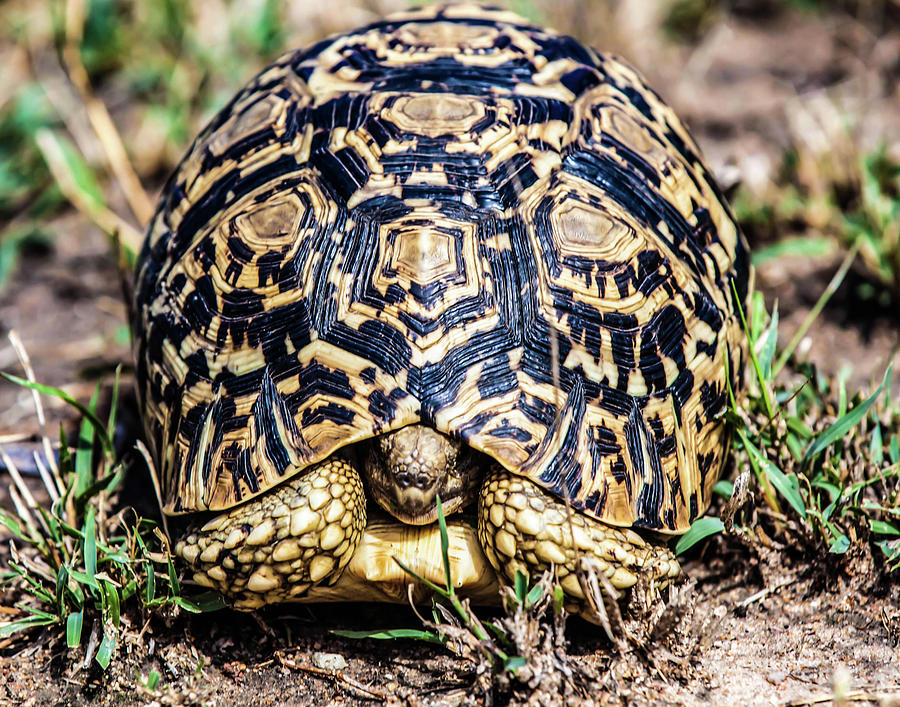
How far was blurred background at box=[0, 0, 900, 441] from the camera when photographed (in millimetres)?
3492

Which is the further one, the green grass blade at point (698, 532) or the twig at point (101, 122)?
the twig at point (101, 122)

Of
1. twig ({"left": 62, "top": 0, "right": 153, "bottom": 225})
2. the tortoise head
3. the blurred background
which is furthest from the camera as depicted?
twig ({"left": 62, "top": 0, "right": 153, "bottom": 225})

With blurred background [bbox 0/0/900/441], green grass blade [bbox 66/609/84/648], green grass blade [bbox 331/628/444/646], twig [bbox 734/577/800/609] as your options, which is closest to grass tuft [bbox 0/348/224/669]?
green grass blade [bbox 66/609/84/648]

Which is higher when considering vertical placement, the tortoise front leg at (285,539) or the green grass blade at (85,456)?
the tortoise front leg at (285,539)

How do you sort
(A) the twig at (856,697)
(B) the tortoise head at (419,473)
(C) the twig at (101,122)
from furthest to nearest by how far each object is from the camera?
1. (C) the twig at (101,122)
2. (B) the tortoise head at (419,473)
3. (A) the twig at (856,697)

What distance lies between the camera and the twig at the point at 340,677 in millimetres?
2154

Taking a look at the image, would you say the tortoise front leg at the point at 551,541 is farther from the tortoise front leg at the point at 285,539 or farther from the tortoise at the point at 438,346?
the tortoise front leg at the point at 285,539

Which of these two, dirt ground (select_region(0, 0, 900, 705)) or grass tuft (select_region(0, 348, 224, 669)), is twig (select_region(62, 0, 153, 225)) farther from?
grass tuft (select_region(0, 348, 224, 669))

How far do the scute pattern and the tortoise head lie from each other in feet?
0.19

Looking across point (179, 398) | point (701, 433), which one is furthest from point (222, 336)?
point (701, 433)

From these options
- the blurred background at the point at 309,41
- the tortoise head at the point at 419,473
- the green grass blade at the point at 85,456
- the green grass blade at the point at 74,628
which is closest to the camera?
the tortoise head at the point at 419,473

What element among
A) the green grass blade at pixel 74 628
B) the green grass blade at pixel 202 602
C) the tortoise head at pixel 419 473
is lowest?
the green grass blade at pixel 74 628

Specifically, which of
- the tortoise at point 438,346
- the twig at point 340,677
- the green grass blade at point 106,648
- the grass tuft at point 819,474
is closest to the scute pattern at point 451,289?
the tortoise at point 438,346

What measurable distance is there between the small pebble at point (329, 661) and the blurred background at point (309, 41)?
1522 millimetres
